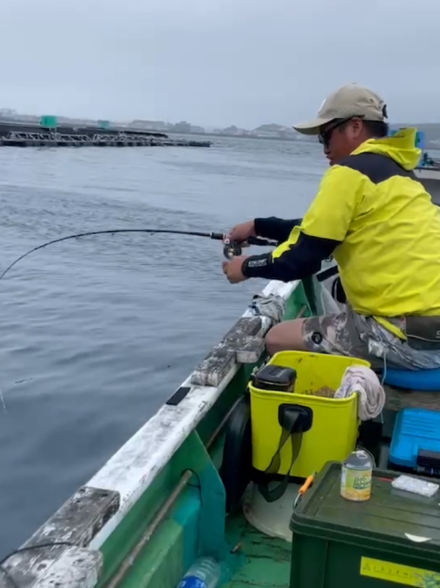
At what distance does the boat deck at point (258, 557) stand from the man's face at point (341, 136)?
1.69 meters

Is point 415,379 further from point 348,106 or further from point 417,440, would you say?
point 348,106

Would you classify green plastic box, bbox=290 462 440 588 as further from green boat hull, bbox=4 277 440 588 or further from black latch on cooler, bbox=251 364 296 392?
black latch on cooler, bbox=251 364 296 392

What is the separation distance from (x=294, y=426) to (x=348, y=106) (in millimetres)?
1446

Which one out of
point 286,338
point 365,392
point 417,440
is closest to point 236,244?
point 286,338

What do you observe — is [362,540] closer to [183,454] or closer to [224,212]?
[183,454]

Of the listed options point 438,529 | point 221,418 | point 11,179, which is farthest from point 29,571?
point 11,179

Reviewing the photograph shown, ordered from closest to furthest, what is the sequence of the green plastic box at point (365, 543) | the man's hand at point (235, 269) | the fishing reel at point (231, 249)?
the green plastic box at point (365, 543)
the man's hand at point (235, 269)
the fishing reel at point (231, 249)

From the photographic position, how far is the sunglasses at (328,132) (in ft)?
11.5

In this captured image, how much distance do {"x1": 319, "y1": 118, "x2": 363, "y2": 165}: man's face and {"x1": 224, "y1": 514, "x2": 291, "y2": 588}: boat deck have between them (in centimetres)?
169

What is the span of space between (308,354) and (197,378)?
594 millimetres

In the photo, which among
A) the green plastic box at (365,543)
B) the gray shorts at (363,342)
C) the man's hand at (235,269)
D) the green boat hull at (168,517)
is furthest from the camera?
the man's hand at (235,269)

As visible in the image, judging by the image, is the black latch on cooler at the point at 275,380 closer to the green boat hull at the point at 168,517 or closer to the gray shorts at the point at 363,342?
the green boat hull at the point at 168,517

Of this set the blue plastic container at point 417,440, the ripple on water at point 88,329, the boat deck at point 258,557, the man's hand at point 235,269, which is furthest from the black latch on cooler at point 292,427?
the ripple on water at point 88,329

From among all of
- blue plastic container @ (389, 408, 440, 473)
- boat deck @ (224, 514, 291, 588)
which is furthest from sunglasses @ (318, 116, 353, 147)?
boat deck @ (224, 514, 291, 588)
